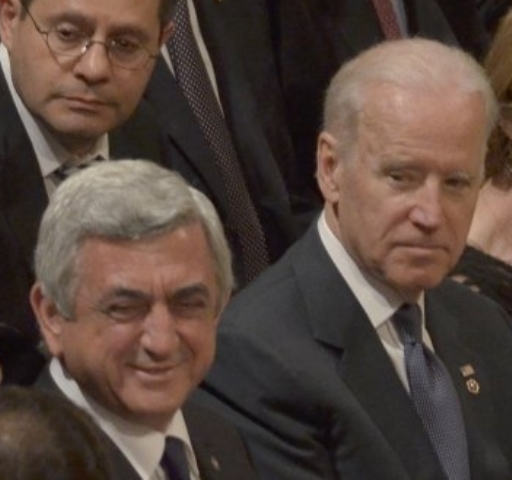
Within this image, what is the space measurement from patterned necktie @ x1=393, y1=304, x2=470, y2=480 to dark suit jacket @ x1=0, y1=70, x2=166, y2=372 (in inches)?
20.5

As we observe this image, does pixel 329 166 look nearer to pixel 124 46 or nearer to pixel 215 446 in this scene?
pixel 124 46

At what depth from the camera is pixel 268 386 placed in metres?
2.70

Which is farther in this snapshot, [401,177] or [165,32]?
[165,32]

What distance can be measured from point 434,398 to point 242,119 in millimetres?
864

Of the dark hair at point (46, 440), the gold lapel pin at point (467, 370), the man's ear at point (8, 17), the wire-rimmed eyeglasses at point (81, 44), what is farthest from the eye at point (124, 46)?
the dark hair at point (46, 440)

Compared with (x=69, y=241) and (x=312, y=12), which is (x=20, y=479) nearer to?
(x=69, y=241)

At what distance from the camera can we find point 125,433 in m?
2.43

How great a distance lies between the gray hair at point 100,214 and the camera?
2377 millimetres

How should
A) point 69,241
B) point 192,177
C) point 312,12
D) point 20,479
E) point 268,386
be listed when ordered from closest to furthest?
point 20,479 < point 69,241 < point 268,386 < point 192,177 < point 312,12

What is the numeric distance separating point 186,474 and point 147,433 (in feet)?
0.25

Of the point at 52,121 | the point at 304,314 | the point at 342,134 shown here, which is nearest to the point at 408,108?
the point at 342,134

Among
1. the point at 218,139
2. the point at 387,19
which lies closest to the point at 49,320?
the point at 218,139

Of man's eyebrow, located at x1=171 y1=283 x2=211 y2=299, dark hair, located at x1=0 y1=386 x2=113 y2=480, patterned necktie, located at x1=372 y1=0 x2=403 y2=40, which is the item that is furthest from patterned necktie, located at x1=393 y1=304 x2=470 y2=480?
patterned necktie, located at x1=372 y1=0 x2=403 y2=40

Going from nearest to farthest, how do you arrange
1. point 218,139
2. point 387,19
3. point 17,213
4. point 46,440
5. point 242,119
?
point 46,440, point 17,213, point 218,139, point 242,119, point 387,19
